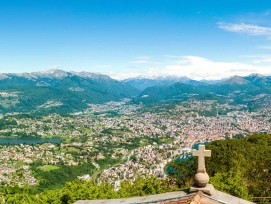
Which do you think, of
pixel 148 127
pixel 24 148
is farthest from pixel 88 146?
pixel 148 127

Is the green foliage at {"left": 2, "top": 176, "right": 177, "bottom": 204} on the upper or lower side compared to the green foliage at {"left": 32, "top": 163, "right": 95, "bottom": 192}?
upper

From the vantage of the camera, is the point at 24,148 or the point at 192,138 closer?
the point at 24,148

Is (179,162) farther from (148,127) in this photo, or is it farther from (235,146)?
(148,127)

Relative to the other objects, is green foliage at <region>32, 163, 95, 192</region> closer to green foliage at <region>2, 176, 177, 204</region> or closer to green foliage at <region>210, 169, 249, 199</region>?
green foliage at <region>2, 176, 177, 204</region>

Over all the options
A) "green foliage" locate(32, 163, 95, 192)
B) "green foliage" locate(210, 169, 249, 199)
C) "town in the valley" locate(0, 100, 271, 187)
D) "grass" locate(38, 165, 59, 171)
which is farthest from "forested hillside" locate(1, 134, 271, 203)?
"grass" locate(38, 165, 59, 171)

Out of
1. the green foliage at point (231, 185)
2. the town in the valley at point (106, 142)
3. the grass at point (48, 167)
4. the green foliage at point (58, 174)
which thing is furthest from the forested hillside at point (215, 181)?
the grass at point (48, 167)

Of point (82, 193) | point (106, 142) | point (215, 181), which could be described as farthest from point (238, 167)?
point (106, 142)

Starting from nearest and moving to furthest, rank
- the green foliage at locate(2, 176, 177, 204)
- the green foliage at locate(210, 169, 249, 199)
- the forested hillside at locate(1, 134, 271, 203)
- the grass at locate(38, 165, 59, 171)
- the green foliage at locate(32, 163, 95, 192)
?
the green foliage at locate(210, 169, 249, 199) → the green foliage at locate(2, 176, 177, 204) → the forested hillside at locate(1, 134, 271, 203) → the green foliage at locate(32, 163, 95, 192) → the grass at locate(38, 165, 59, 171)

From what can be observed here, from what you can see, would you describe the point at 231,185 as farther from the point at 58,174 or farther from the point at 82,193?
the point at 58,174

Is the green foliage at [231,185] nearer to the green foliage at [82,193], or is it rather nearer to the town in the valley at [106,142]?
the green foliage at [82,193]
